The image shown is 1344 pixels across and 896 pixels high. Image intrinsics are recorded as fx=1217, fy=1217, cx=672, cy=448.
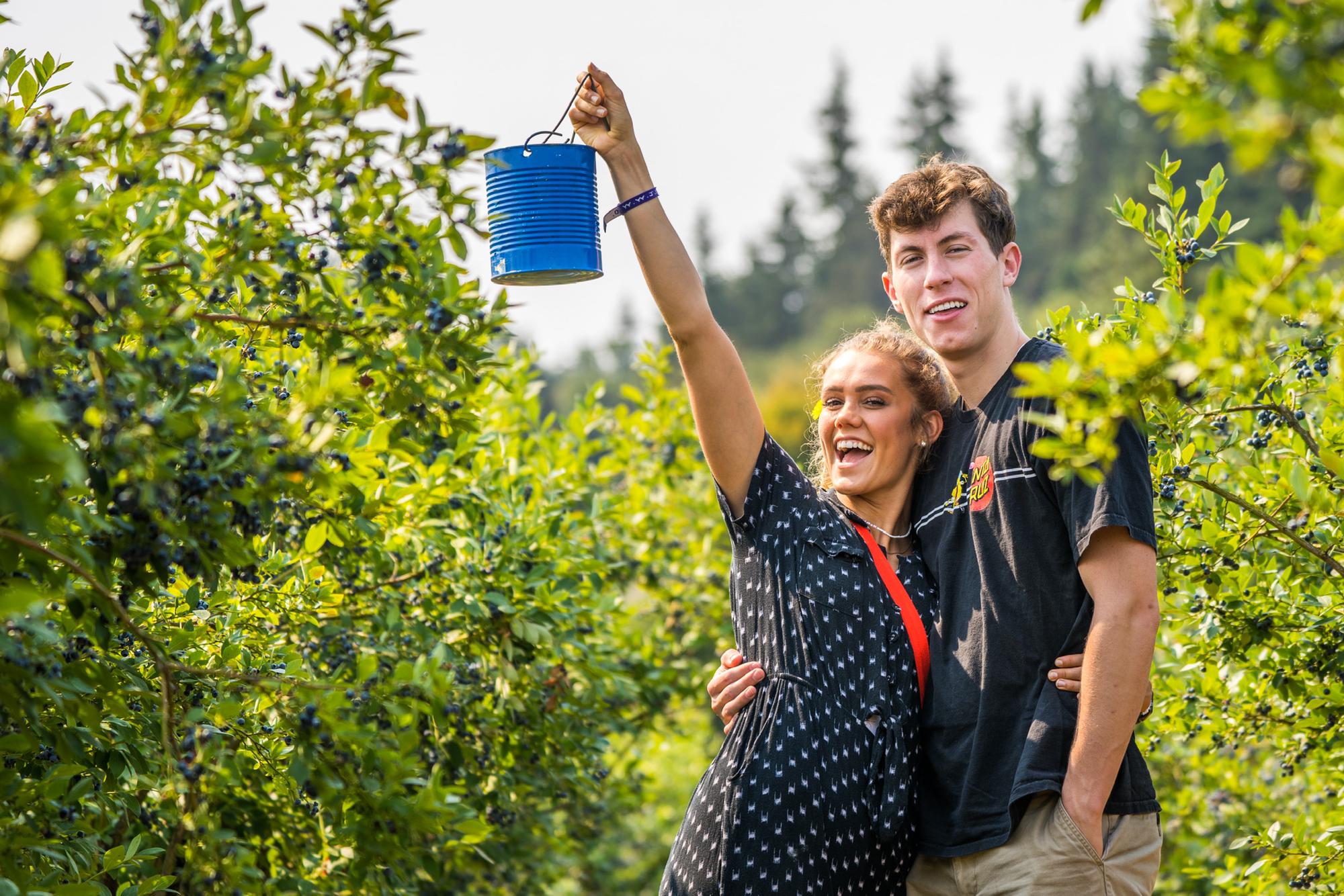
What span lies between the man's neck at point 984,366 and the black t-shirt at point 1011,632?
0.11 meters

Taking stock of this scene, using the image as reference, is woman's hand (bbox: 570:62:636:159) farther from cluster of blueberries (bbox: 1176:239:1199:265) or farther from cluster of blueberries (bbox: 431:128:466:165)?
cluster of blueberries (bbox: 1176:239:1199:265)

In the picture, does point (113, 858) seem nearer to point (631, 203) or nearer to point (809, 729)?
point (809, 729)

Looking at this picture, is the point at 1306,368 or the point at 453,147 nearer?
the point at 453,147

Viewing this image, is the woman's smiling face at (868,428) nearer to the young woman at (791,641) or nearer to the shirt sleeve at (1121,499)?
the young woman at (791,641)

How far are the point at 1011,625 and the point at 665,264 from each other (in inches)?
42.0

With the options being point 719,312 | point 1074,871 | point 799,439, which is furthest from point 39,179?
point 719,312

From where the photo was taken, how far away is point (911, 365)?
3111mm

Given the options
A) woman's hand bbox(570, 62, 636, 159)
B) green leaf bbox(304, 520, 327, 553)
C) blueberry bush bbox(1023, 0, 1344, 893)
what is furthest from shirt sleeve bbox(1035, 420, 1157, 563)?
green leaf bbox(304, 520, 327, 553)

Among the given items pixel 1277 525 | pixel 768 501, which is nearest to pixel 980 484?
pixel 768 501

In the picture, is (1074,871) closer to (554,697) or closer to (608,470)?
(554,697)

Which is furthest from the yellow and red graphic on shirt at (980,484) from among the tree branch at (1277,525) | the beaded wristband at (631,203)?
the beaded wristband at (631,203)

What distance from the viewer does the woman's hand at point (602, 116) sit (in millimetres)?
2615

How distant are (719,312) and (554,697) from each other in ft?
170

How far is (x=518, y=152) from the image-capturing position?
260 cm
